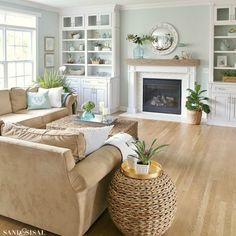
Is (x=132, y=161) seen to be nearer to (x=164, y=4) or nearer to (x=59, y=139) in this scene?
(x=59, y=139)

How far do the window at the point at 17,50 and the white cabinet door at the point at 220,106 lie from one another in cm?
429

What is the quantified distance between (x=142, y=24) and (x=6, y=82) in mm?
3449

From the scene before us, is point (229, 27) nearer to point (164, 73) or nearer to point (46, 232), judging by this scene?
point (164, 73)

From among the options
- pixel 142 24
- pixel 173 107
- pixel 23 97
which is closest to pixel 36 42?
pixel 23 97

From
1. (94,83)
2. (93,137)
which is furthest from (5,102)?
(93,137)

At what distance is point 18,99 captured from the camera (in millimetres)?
5469

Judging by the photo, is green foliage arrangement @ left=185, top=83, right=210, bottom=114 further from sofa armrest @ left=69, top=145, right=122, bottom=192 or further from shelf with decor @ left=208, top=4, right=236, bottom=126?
sofa armrest @ left=69, top=145, right=122, bottom=192

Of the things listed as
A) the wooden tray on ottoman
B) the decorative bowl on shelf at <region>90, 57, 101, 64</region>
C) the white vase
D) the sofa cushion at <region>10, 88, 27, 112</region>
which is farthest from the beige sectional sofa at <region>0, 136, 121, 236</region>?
the decorative bowl on shelf at <region>90, 57, 101, 64</region>

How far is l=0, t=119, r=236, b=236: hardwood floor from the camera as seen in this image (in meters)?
2.60

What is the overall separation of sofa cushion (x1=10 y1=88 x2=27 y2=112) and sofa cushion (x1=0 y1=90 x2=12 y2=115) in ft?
0.31

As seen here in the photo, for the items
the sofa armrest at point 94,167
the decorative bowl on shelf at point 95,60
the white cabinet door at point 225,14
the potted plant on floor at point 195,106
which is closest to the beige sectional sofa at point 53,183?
the sofa armrest at point 94,167

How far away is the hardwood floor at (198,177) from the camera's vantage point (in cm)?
260

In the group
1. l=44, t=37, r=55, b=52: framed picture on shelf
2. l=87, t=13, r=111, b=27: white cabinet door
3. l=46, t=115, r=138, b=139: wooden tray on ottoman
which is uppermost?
l=87, t=13, r=111, b=27: white cabinet door

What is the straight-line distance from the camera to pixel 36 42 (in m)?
7.11
